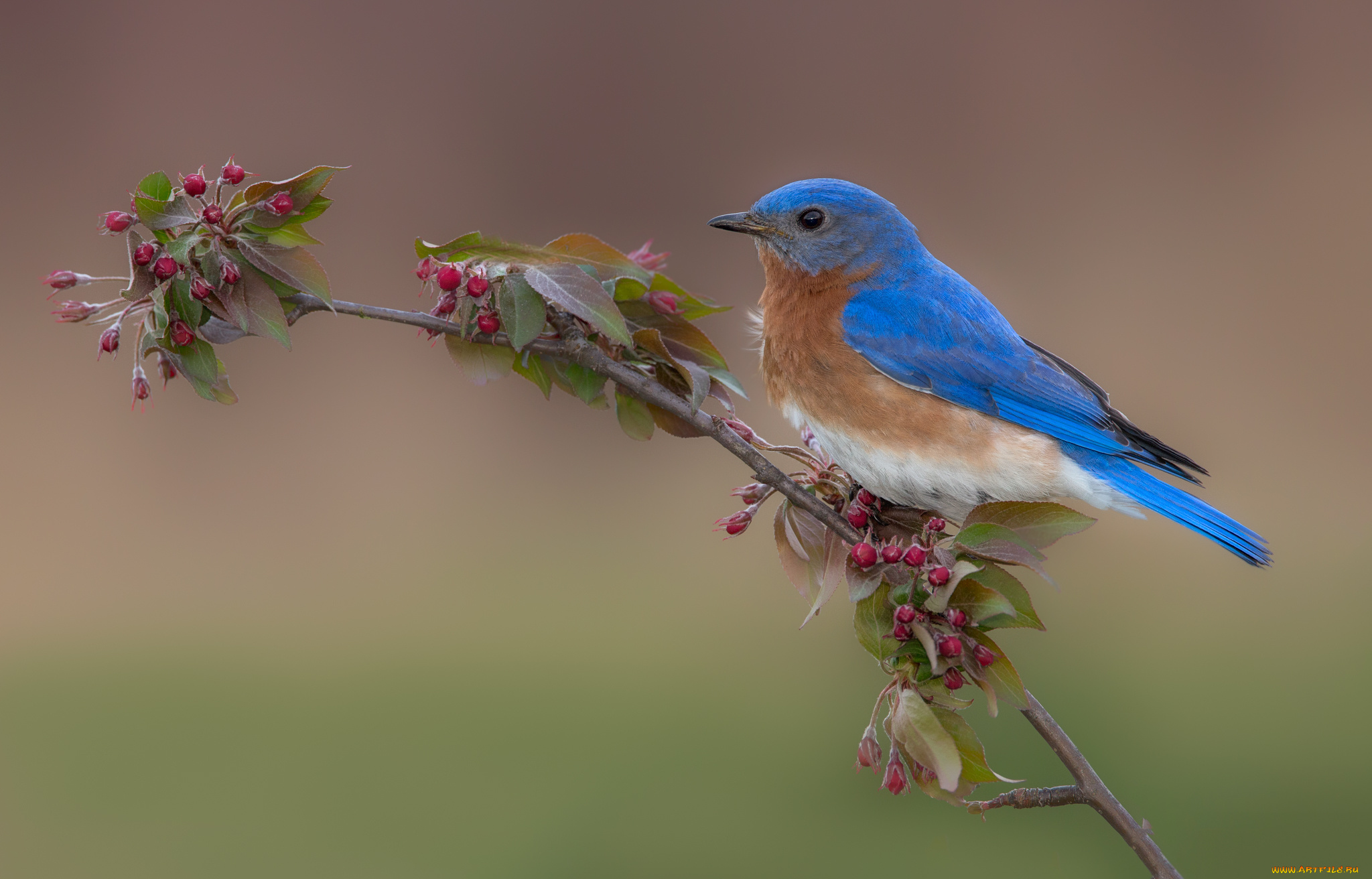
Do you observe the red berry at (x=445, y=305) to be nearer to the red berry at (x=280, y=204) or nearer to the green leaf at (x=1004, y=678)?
the red berry at (x=280, y=204)

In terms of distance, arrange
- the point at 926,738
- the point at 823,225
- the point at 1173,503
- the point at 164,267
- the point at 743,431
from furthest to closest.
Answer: the point at 823,225, the point at 1173,503, the point at 743,431, the point at 164,267, the point at 926,738

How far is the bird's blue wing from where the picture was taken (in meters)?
1.90

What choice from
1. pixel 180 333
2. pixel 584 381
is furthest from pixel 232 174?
pixel 584 381

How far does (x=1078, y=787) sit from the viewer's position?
119 cm

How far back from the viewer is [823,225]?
205 cm

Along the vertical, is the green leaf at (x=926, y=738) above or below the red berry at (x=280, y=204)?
below

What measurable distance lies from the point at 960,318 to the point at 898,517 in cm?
48

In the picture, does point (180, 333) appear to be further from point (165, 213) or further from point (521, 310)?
point (521, 310)

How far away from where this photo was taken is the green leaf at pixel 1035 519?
117cm

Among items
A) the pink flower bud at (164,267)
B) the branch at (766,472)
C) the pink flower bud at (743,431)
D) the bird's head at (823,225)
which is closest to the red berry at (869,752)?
the branch at (766,472)

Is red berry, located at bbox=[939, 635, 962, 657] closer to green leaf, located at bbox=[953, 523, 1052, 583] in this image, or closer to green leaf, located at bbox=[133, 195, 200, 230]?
green leaf, located at bbox=[953, 523, 1052, 583]

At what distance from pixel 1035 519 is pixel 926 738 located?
27cm

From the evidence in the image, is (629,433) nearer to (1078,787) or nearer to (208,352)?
(208,352)

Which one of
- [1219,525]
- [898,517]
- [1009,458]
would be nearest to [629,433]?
[898,517]
